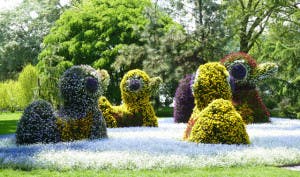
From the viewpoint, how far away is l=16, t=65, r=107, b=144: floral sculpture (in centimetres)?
1452

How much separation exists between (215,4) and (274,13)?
32.1 ft

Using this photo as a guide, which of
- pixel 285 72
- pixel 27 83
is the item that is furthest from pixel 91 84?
pixel 27 83

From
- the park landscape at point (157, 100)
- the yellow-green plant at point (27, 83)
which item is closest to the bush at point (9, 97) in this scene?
the park landscape at point (157, 100)

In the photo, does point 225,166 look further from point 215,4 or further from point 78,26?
point 78,26

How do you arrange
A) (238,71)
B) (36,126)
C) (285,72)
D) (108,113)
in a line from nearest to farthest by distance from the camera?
(36,126)
(108,113)
(238,71)
(285,72)

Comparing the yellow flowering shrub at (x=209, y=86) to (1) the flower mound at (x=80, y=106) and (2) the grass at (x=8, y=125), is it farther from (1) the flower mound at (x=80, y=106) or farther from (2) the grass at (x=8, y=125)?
(2) the grass at (x=8, y=125)

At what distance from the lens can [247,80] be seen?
75.8ft

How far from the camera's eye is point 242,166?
10.8 metres

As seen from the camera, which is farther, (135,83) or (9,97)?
(9,97)

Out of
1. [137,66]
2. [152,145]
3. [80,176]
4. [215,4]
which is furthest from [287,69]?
[80,176]

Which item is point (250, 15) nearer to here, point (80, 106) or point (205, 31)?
point (205, 31)

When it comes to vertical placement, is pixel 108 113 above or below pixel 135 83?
below

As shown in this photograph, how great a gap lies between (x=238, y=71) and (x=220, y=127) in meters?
9.19

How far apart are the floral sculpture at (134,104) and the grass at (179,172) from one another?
35.8 feet
